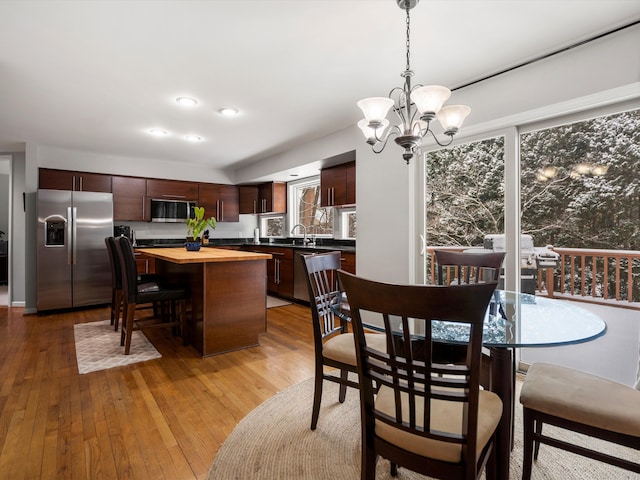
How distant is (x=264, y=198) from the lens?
6.43 metres

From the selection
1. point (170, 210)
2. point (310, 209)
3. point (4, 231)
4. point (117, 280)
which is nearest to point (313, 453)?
point (117, 280)

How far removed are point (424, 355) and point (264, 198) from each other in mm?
5712

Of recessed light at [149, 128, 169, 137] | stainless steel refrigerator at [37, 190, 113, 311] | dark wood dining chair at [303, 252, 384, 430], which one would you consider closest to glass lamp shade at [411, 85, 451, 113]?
dark wood dining chair at [303, 252, 384, 430]

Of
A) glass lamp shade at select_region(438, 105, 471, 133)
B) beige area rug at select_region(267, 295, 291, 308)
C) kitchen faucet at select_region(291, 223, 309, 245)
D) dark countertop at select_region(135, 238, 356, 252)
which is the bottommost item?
beige area rug at select_region(267, 295, 291, 308)

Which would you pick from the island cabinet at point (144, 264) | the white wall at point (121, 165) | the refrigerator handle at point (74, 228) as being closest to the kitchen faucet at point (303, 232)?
the white wall at point (121, 165)

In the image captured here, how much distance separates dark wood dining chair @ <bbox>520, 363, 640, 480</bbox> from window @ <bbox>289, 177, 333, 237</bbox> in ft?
14.0

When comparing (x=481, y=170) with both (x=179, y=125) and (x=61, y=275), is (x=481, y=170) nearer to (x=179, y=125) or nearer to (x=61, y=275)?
(x=179, y=125)

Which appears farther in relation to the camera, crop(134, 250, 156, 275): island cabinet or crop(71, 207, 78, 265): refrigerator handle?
crop(134, 250, 156, 275): island cabinet

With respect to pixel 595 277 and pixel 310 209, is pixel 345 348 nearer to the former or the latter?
pixel 595 277

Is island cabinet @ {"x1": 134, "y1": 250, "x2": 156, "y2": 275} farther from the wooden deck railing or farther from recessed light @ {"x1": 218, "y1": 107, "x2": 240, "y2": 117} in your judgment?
the wooden deck railing

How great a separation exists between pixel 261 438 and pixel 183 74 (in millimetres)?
2616

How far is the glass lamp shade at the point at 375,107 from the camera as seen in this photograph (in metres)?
1.86

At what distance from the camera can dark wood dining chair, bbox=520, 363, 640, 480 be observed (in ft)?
3.87

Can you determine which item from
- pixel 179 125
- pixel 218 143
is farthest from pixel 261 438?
pixel 218 143
